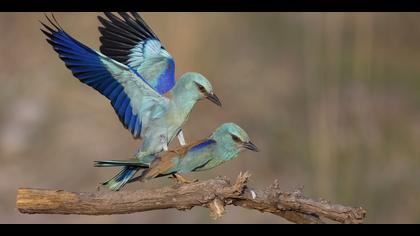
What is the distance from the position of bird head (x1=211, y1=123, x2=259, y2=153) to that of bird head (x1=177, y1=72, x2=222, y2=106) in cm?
17

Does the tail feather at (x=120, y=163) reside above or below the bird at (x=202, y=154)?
below

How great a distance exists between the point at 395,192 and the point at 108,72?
417 centimetres

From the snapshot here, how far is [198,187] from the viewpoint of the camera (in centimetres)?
388

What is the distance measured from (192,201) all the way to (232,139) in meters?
0.29

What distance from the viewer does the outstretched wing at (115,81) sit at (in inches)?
164

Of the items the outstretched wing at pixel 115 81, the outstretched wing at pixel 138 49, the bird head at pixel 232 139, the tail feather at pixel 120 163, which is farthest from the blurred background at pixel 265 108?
the tail feather at pixel 120 163

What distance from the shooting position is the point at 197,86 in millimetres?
4129

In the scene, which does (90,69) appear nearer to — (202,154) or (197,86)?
(197,86)

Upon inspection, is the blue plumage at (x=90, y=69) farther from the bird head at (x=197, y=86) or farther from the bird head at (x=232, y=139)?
the bird head at (x=232, y=139)

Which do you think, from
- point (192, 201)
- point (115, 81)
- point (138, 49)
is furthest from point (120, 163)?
point (138, 49)

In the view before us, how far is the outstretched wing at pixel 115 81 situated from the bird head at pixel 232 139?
1.12 ft

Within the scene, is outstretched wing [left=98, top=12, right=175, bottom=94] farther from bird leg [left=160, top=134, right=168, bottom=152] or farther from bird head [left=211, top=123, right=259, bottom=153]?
bird head [left=211, top=123, right=259, bottom=153]
